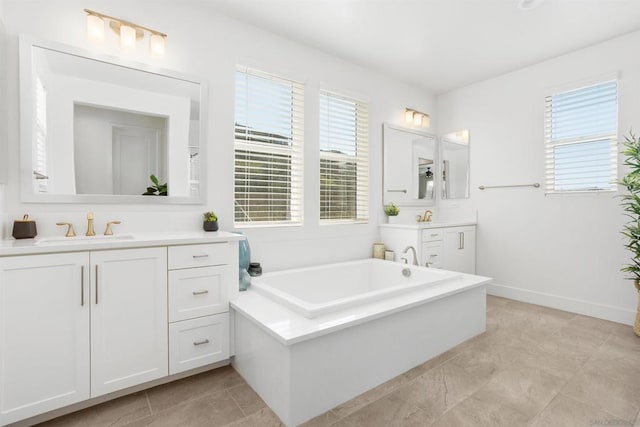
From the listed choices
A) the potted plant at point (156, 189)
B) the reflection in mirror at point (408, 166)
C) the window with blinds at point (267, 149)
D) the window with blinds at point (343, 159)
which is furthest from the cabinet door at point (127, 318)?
the reflection in mirror at point (408, 166)

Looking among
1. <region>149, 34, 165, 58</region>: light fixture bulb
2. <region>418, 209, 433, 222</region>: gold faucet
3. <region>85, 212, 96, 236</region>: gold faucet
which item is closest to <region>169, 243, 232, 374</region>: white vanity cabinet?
<region>85, 212, 96, 236</region>: gold faucet

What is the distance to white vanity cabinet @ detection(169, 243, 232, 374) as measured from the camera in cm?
186

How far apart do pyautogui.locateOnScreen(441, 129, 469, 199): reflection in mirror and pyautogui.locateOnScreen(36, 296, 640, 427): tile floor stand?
213cm

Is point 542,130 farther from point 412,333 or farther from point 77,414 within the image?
point 77,414

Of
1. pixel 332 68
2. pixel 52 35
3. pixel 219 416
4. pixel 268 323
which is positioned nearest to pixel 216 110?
pixel 52 35

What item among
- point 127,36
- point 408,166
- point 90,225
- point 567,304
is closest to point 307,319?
point 90,225

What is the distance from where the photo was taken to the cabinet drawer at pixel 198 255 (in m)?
1.86

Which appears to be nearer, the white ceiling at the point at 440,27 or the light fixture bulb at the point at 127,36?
the light fixture bulb at the point at 127,36

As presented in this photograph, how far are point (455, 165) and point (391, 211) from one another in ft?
4.07

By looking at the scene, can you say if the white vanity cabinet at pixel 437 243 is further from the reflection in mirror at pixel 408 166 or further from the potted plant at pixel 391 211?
the reflection in mirror at pixel 408 166

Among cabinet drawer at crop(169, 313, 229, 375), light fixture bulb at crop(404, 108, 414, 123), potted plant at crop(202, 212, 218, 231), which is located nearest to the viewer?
cabinet drawer at crop(169, 313, 229, 375)

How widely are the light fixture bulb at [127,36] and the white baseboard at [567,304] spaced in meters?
4.25

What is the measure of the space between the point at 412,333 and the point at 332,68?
101 inches

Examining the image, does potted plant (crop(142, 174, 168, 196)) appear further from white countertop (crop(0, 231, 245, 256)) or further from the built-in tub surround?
the built-in tub surround
